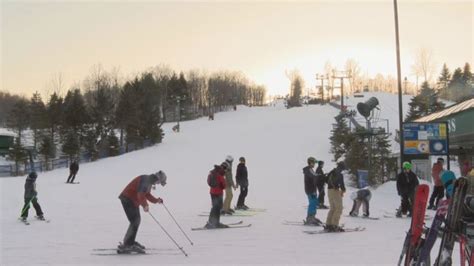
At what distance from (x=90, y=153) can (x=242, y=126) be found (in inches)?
780

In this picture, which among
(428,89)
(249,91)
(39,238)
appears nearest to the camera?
(39,238)

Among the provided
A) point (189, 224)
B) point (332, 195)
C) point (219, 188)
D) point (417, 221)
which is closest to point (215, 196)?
point (219, 188)

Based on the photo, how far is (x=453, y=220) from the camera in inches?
176

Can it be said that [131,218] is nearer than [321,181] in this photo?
Yes

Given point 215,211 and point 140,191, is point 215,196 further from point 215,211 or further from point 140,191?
point 140,191

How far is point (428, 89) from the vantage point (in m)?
89.5

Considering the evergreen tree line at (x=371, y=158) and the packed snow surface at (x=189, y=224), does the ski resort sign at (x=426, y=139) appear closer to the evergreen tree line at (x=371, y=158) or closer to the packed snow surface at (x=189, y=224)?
the packed snow surface at (x=189, y=224)

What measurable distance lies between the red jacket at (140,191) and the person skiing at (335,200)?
437cm

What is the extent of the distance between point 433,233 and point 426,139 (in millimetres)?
13123

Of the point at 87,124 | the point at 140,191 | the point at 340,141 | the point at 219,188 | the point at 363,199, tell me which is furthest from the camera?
the point at 87,124

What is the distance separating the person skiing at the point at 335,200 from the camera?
1118cm

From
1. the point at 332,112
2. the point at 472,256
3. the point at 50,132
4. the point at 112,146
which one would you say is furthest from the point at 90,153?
the point at 472,256

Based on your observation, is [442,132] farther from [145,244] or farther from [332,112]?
[332,112]

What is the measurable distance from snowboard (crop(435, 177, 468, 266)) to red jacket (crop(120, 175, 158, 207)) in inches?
215
